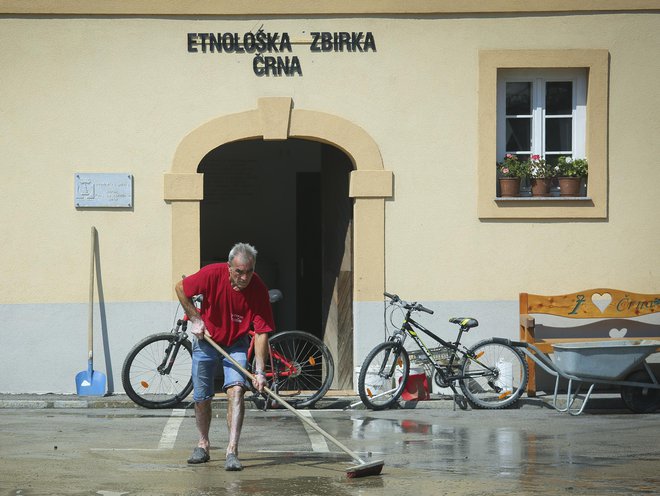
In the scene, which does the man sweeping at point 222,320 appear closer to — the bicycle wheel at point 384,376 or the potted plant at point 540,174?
the bicycle wheel at point 384,376

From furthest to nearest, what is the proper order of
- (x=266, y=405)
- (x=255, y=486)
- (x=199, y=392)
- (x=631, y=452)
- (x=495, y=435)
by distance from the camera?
(x=266, y=405) → (x=495, y=435) → (x=631, y=452) → (x=199, y=392) → (x=255, y=486)

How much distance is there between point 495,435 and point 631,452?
1.41 m

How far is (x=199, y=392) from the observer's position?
9.04 metres

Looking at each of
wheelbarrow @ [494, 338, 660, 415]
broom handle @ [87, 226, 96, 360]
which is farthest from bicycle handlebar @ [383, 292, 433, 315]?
broom handle @ [87, 226, 96, 360]

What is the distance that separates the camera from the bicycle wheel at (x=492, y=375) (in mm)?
12797

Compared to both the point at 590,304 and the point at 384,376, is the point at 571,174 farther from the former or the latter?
the point at 384,376

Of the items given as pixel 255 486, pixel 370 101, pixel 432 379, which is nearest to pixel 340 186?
pixel 370 101

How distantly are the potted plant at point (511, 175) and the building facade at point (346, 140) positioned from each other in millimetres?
132

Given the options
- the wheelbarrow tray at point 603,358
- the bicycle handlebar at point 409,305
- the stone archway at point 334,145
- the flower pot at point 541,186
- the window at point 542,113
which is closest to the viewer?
the wheelbarrow tray at point 603,358

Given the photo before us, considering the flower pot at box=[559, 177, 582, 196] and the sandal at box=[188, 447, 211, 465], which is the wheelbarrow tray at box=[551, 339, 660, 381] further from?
the sandal at box=[188, 447, 211, 465]

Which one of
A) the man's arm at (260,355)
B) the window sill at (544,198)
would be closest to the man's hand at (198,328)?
the man's arm at (260,355)

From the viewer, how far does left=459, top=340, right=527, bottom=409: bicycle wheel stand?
42.0 feet

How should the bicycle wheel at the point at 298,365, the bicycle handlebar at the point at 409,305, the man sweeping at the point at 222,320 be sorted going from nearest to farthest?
1. the man sweeping at the point at 222,320
2. the bicycle wheel at the point at 298,365
3. the bicycle handlebar at the point at 409,305

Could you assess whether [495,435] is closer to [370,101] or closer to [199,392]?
[199,392]
